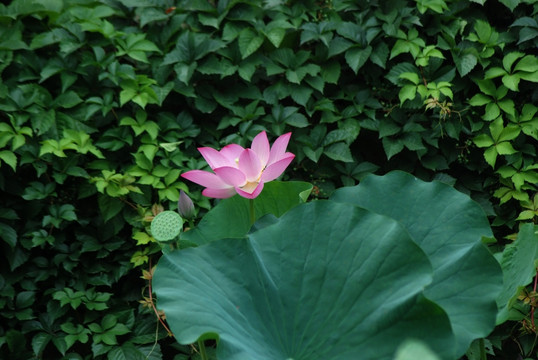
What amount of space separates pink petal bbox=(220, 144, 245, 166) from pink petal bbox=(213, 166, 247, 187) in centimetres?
8

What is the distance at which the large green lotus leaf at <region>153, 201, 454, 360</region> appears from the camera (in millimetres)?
814

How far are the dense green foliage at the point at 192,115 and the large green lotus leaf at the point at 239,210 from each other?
2.74 ft

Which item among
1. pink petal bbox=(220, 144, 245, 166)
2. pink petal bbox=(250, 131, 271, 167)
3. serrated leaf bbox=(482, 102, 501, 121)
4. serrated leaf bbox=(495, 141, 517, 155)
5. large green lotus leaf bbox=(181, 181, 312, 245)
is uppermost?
pink petal bbox=(250, 131, 271, 167)

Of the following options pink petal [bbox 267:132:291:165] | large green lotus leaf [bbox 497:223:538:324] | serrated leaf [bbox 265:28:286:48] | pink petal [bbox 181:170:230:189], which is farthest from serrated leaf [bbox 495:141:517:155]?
pink petal [bbox 181:170:230:189]

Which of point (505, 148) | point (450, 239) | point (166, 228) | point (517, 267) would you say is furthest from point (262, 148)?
point (505, 148)

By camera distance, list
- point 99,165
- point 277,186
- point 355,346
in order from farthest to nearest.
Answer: point 99,165 → point 277,186 → point 355,346

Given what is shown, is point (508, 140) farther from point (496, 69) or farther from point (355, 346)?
point (355, 346)

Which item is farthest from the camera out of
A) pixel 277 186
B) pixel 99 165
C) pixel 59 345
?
pixel 99 165

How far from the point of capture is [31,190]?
2078 millimetres

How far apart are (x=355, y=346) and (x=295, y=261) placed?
0.54ft

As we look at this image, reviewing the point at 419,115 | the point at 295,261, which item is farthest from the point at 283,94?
the point at 295,261

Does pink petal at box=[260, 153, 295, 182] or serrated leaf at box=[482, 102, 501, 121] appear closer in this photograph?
pink petal at box=[260, 153, 295, 182]

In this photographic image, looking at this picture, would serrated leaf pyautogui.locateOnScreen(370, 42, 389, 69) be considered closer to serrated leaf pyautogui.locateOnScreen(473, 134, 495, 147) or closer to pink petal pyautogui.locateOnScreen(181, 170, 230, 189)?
serrated leaf pyautogui.locateOnScreen(473, 134, 495, 147)

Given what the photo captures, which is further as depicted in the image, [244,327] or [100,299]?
[100,299]
